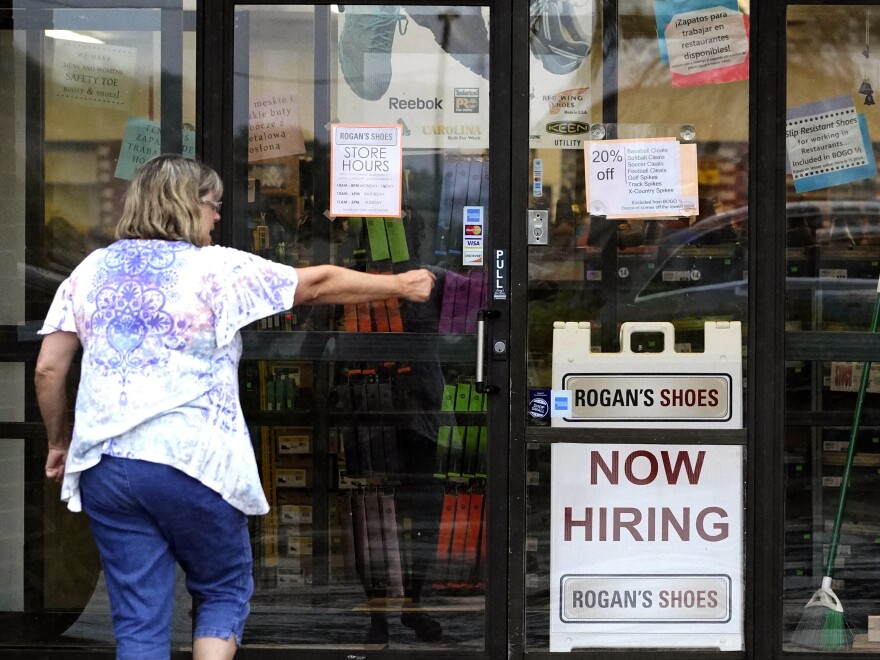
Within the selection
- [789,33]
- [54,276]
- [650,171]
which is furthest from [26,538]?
[789,33]

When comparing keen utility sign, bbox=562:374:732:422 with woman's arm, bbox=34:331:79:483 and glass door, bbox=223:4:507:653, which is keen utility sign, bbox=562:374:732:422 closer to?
glass door, bbox=223:4:507:653

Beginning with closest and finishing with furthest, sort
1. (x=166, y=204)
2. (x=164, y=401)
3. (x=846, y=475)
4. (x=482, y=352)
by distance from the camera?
(x=164, y=401)
(x=166, y=204)
(x=482, y=352)
(x=846, y=475)

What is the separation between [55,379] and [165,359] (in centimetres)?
38

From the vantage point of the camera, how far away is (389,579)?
4141 mm

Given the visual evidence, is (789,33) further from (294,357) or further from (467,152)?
(294,357)

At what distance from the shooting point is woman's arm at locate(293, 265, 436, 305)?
296 centimetres

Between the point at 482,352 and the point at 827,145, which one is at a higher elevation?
the point at 827,145

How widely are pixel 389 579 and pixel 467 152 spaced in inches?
61.7

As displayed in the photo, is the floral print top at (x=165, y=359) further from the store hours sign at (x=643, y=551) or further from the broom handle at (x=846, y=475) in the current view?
the broom handle at (x=846, y=475)

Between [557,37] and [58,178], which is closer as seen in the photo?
[557,37]

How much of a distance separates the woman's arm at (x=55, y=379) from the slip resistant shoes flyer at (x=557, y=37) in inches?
78.4

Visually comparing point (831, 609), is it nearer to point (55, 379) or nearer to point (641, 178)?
point (641, 178)

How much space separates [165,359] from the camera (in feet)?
8.96

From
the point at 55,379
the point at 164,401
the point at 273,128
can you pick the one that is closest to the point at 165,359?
the point at 164,401
